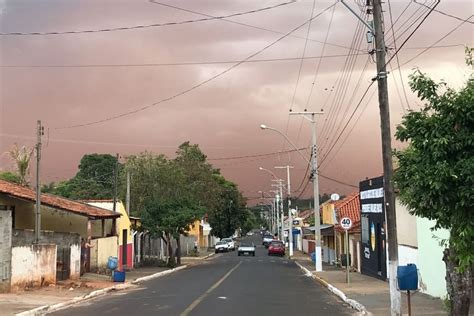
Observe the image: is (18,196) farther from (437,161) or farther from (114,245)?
(437,161)

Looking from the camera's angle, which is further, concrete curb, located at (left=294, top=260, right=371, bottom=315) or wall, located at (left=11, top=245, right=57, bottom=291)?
wall, located at (left=11, top=245, right=57, bottom=291)

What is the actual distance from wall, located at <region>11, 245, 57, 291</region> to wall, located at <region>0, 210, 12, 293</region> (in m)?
0.25

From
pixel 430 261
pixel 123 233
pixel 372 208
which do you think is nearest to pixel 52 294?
pixel 430 261

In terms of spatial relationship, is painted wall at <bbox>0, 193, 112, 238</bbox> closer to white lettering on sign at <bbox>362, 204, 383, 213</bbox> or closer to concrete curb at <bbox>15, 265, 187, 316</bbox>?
concrete curb at <bbox>15, 265, 187, 316</bbox>

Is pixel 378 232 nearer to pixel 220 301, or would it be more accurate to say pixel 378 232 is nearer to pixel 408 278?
pixel 220 301

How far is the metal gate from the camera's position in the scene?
86.3ft

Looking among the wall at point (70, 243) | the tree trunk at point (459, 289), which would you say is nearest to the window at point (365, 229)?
the wall at point (70, 243)

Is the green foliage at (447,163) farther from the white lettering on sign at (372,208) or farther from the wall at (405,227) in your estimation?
the white lettering on sign at (372,208)

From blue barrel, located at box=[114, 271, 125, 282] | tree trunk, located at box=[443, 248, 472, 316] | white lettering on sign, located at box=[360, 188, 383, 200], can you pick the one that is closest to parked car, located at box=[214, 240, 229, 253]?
white lettering on sign, located at box=[360, 188, 383, 200]

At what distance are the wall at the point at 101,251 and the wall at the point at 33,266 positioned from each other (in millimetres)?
7569

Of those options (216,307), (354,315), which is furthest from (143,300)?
(354,315)

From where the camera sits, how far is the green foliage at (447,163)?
8.24 m

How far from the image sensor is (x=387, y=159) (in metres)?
14.5

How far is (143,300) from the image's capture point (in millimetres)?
19703
